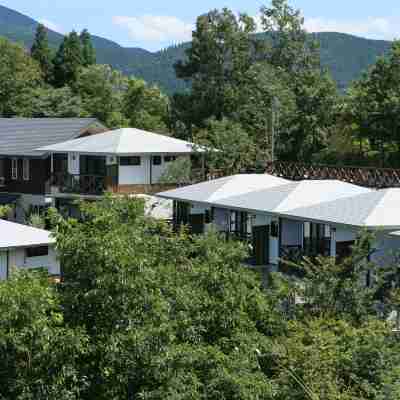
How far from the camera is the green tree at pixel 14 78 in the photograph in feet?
203

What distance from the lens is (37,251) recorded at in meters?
25.8

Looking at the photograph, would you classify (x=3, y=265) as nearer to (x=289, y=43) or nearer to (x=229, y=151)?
(x=229, y=151)

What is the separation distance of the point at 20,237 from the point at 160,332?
11.0 m

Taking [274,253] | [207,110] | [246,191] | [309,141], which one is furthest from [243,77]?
[274,253]

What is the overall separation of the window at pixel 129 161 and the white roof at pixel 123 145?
2.09ft

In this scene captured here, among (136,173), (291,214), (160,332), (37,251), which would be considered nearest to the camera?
(160,332)

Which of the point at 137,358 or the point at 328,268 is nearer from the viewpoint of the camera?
the point at 137,358

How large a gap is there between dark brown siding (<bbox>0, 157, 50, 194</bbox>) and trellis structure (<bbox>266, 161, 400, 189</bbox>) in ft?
32.9

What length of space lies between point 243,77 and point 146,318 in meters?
39.4

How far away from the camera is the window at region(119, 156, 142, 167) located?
125 feet

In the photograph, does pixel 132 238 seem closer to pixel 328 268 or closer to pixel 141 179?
pixel 328 268

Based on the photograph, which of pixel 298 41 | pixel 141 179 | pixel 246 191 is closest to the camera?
pixel 246 191

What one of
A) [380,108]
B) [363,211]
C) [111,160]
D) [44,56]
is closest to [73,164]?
[111,160]

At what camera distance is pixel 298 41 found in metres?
56.9
